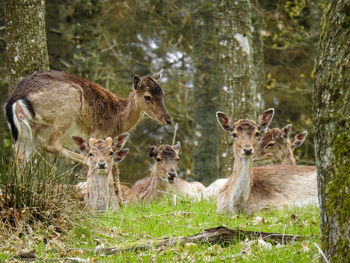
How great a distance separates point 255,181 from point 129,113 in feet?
10.1

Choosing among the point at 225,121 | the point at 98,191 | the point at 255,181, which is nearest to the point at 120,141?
the point at 98,191

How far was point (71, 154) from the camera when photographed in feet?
31.8

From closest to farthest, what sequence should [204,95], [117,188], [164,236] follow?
1. [164,236]
2. [117,188]
3. [204,95]

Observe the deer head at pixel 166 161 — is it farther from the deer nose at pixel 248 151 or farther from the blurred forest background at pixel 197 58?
the deer nose at pixel 248 151

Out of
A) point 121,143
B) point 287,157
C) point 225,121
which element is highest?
point 225,121

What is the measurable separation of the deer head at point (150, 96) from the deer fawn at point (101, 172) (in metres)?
1.74

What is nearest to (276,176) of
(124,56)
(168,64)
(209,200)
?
(209,200)

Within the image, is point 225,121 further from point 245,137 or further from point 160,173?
point 160,173

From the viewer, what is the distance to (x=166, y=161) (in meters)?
9.68

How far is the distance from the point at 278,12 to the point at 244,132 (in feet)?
25.7

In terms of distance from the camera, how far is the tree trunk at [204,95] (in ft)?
48.3

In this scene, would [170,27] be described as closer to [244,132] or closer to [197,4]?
[197,4]

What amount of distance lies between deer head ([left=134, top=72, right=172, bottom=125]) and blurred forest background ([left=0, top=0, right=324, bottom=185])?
3.88ft

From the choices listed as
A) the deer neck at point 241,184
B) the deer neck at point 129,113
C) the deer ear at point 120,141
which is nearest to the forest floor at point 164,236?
the deer neck at point 241,184
